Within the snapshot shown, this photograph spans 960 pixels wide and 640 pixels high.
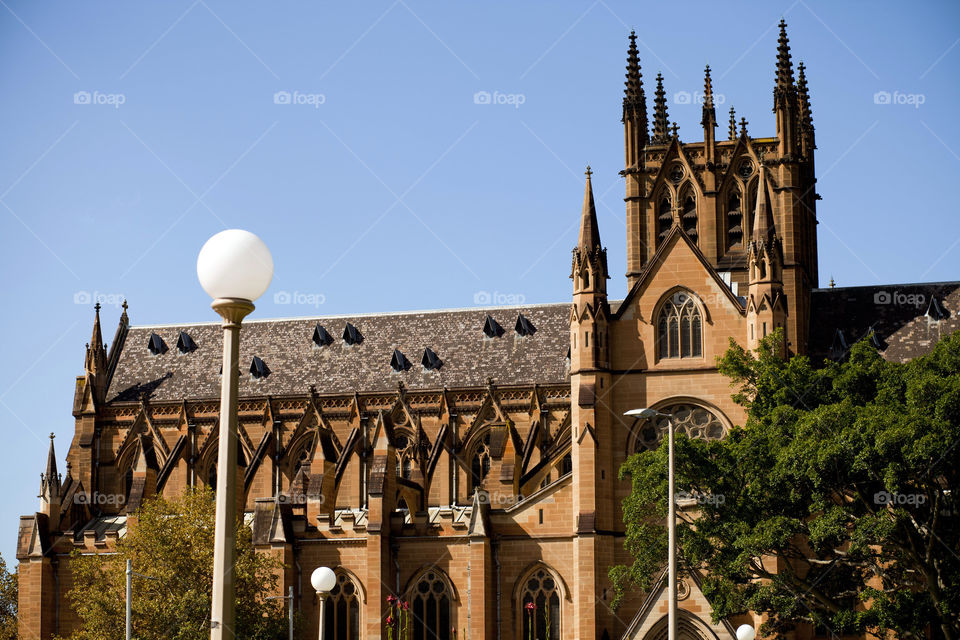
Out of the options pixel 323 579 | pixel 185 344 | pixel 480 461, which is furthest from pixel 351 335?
pixel 323 579

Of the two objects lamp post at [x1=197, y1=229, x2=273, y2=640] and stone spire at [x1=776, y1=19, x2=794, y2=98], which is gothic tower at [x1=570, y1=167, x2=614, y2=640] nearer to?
stone spire at [x1=776, y1=19, x2=794, y2=98]

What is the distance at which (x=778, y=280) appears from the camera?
2243 inches

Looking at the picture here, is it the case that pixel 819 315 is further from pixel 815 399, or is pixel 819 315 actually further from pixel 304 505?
pixel 304 505

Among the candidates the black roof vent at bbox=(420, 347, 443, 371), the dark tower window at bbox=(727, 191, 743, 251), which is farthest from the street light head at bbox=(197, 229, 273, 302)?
the black roof vent at bbox=(420, 347, 443, 371)

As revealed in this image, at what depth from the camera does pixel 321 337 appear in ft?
251

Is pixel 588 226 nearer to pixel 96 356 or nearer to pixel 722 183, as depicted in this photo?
pixel 722 183

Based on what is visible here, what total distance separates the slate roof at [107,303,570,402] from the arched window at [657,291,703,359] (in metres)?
11.7

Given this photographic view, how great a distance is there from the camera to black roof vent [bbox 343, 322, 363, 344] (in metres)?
76.2

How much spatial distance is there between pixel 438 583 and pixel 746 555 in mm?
18856

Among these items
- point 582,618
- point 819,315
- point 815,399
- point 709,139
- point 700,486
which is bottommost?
point 582,618

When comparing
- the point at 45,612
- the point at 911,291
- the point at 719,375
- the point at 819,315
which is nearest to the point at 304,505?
the point at 45,612

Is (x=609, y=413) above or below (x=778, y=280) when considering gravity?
below

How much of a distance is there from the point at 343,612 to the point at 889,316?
27.8 m

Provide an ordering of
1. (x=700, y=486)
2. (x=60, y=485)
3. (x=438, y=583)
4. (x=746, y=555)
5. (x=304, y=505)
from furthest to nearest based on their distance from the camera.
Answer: (x=60, y=485), (x=304, y=505), (x=438, y=583), (x=700, y=486), (x=746, y=555)
